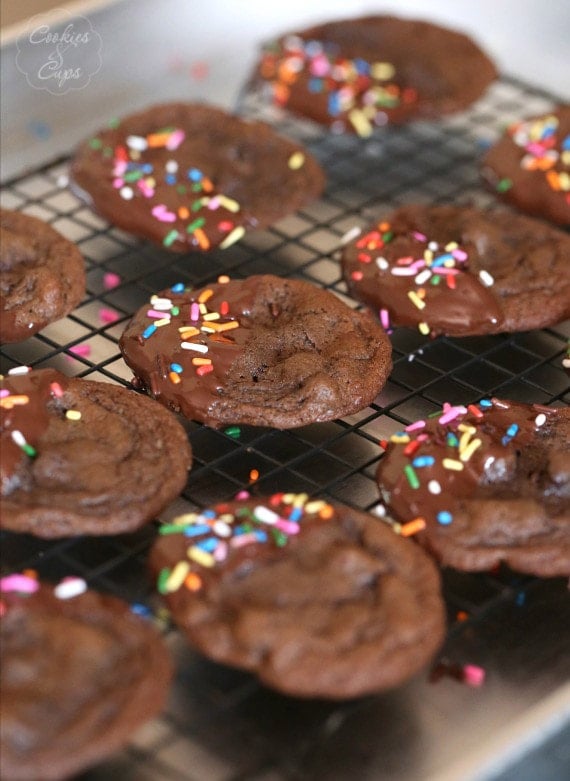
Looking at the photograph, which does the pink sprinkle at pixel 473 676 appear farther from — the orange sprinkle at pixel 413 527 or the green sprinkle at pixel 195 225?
the green sprinkle at pixel 195 225

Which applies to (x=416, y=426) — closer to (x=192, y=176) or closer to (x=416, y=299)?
(x=416, y=299)

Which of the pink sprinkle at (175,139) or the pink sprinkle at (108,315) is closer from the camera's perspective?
the pink sprinkle at (108,315)

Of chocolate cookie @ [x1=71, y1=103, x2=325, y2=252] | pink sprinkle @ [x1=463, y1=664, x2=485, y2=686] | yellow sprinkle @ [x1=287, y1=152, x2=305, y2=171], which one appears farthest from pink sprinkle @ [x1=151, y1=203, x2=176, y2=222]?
pink sprinkle @ [x1=463, y1=664, x2=485, y2=686]

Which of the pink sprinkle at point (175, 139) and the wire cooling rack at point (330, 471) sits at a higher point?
the pink sprinkle at point (175, 139)

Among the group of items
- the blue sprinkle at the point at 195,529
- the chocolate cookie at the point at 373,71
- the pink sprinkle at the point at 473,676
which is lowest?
the pink sprinkle at the point at 473,676

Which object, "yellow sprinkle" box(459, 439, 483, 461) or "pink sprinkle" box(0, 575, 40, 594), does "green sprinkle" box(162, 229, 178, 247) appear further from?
"pink sprinkle" box(0, 575, 40, 594)

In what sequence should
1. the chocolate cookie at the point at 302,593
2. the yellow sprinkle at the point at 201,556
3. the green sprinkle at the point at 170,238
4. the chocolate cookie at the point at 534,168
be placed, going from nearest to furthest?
1. the chocolate cookie at the point at 302,593
2. the yellow sprinkle at the point at 201,556
3. the green sprinkle at the point at 170,238
4. the chocolate cookie at the point at 534,168

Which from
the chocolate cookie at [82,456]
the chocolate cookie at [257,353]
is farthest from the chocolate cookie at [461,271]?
the chocolate cookie at [82,456]

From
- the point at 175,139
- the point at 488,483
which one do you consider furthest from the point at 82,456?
the point at 175,139
